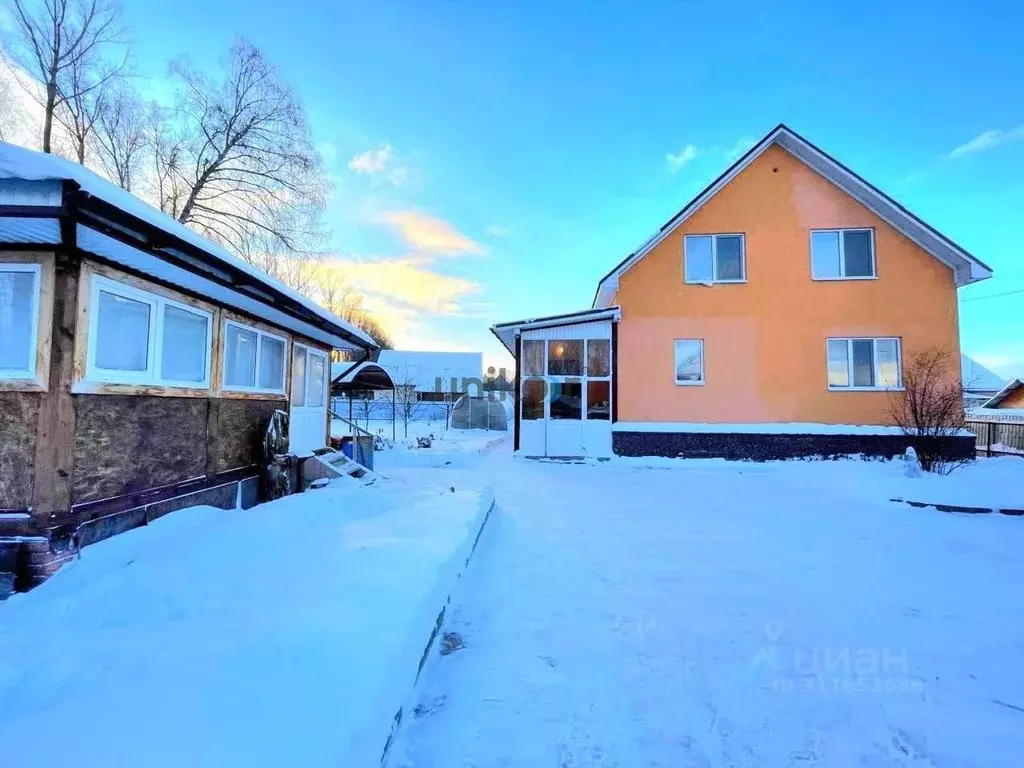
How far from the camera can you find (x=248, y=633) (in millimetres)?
2777

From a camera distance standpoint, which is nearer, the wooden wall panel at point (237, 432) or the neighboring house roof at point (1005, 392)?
the wooden wall panel at point (237, 432)

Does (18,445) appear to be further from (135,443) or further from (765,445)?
(765,445)

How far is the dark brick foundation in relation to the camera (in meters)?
12.1

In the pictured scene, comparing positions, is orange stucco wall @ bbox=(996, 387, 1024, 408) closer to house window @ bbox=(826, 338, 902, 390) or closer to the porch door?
house window @ bbox=(826, 338, 902, 390)

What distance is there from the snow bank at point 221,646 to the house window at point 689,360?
9.96m

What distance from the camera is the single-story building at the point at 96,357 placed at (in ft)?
11.5

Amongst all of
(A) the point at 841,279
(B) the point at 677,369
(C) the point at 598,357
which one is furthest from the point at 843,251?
(C) the point at 598,357

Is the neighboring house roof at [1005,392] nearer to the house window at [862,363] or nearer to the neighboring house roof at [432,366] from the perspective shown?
the house window at [862,363]

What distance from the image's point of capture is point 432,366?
49.3 m

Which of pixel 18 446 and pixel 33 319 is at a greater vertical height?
pixel 33 319

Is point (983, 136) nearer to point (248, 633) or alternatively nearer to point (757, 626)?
point (757, 626)

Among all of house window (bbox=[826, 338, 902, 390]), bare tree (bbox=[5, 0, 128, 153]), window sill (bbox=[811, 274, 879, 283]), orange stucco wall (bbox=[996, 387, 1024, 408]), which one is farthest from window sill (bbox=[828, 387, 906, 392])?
bare tree (bbox=[5, 0, 128, 153])

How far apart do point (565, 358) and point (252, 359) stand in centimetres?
838

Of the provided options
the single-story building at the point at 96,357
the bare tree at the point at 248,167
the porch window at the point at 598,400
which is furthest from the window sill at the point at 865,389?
the bare tree at the point at 248,167
